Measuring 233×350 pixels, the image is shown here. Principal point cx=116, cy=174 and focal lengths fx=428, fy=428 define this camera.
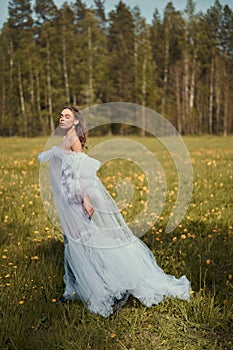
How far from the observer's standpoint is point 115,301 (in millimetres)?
3557

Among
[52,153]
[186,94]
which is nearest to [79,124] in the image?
[52,153]

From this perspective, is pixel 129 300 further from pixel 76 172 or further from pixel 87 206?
pixel 76 172

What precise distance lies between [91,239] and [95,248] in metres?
0.08

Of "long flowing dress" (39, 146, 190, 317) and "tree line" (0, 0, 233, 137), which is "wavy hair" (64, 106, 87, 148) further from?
"tree line" (0, 0, 233, 137)

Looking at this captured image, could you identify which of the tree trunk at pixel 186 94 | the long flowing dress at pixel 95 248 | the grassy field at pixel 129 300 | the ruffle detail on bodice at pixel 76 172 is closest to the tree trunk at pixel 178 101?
the tree trunk at pixel 186 94

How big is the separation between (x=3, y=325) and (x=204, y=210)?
3963 mm

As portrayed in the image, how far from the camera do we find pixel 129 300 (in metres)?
3.73

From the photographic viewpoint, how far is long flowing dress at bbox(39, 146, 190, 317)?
3.46m

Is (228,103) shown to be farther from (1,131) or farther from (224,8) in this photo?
(1,131)

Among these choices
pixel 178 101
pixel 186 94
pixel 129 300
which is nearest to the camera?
pixel 129 300

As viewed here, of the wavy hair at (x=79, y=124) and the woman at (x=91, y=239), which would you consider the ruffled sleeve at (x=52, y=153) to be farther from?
the wavy hair at (x=79, y=124)

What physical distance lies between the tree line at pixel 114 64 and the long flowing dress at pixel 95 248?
2987 cm

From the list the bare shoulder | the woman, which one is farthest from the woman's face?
the bare shoulder

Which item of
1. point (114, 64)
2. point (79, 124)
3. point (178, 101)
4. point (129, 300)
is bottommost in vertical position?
point (129, 300)
